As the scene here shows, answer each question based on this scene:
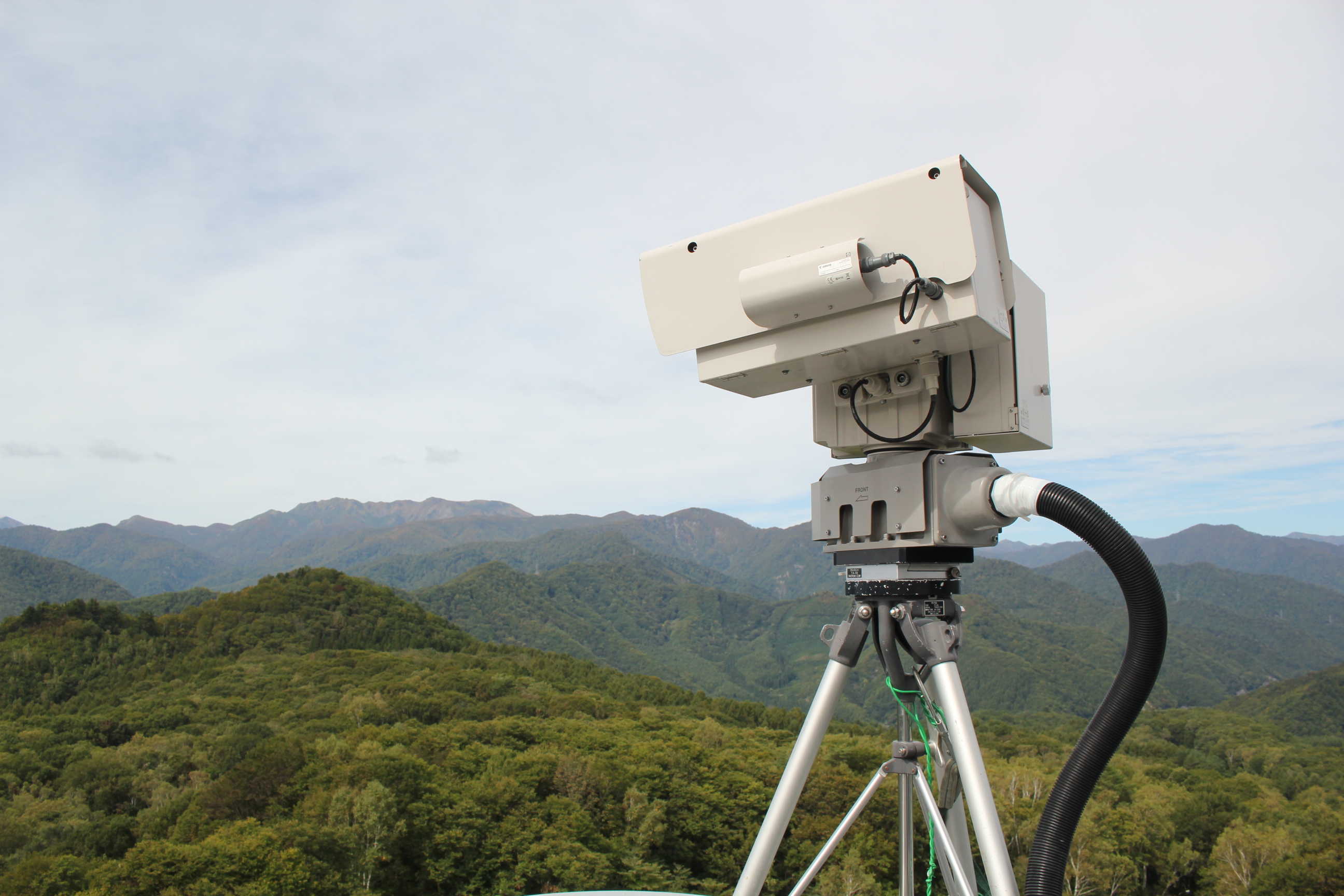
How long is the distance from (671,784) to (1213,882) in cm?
2707

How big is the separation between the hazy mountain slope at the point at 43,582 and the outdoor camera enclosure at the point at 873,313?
8904 inches

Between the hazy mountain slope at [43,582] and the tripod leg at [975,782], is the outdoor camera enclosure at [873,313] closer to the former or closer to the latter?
the tripod leg at [975,782]

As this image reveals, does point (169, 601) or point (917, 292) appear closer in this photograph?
point (917, 292)

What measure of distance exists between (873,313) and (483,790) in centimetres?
3592

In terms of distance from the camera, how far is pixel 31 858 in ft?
85.9

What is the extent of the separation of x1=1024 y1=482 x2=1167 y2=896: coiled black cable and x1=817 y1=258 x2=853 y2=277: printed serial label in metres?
1.10

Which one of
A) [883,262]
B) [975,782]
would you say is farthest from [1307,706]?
[883,262]

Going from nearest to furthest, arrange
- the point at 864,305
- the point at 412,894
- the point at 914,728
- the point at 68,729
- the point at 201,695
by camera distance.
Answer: the point at 864,305 → the point at 914,728 → the point at 412,894 → the point at 68,729 → the point at 201,695

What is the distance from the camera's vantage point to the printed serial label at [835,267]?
9.42 ft

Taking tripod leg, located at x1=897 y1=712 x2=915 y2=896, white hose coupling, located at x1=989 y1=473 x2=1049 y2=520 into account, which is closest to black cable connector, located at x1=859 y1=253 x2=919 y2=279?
white hose coupling, located at x1=989 y1=473 x2=1049 y2=520

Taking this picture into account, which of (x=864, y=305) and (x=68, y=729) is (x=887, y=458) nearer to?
(x=864, y=305)

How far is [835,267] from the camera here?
2.90m

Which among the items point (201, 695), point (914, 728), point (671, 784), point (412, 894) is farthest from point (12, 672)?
point (914, 728)

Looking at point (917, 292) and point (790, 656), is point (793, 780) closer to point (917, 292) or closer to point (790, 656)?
point (917, 292)
